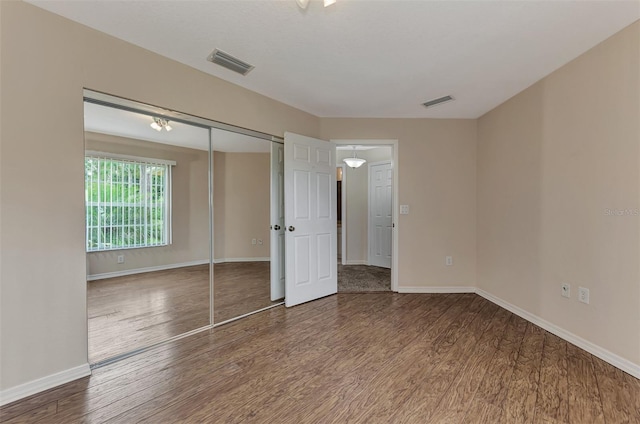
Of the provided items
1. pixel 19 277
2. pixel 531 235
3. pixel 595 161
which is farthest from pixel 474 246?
pixel 19 277

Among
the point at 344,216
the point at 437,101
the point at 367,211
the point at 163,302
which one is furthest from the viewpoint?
the point at 344,216

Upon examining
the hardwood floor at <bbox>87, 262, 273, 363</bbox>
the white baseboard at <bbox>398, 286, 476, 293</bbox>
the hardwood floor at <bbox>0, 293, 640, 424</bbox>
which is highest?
the hardwood floor at <bbox>87, 262, 273, 363</bbox>

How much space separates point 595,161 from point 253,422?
3058mm

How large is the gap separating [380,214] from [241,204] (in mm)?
3398

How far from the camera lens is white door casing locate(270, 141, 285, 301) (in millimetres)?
3480

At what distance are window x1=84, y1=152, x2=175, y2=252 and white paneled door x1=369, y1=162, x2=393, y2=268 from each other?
4.06 meters

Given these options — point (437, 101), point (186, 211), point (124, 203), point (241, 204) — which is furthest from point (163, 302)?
point (437, 101)

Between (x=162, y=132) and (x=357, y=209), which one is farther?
(x=357, y=209)

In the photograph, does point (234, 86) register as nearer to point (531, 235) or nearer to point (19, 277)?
point (19, 277)

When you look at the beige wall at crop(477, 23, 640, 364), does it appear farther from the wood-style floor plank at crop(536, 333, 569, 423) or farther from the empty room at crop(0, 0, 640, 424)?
the wood-style floor plank at crop(536, 333, 569, 423)

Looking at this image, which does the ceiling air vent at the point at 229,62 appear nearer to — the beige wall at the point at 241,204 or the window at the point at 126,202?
the beige wall at the point at 241,204

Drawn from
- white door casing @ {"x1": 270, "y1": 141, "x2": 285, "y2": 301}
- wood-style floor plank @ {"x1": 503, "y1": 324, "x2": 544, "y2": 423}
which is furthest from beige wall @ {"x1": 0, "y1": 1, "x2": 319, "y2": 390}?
wood-style floor plank @ {"x1": 503, "y1": 324, "x2": 544, "y2": 423}

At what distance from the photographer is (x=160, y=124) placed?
2.60m

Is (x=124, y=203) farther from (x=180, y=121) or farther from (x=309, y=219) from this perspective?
(x=309, y=219)
